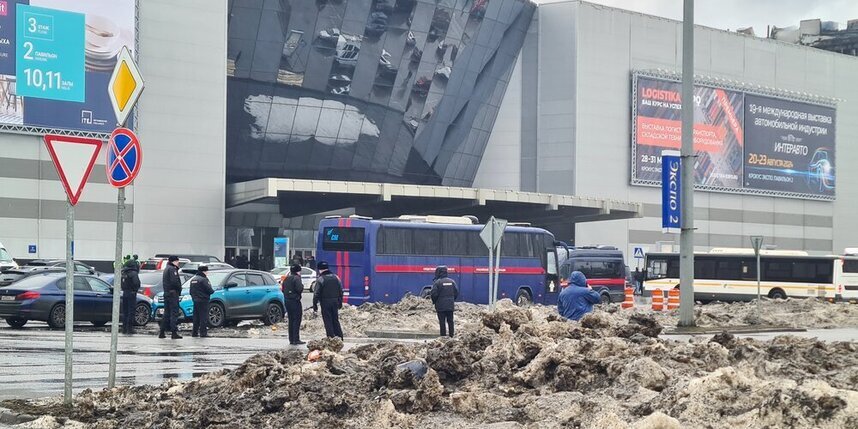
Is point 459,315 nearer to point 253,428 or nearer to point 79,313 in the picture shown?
point 79,313

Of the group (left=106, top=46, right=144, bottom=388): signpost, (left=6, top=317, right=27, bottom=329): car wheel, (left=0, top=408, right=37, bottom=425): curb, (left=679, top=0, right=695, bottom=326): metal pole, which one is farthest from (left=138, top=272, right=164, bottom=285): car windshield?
(left=0, top=408, right=37, bottom=425): curb

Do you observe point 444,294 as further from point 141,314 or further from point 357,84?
point 357,84

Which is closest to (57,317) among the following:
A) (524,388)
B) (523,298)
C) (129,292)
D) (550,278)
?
(129,292)

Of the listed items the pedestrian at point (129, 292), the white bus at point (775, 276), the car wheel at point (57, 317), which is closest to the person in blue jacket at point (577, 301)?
the pedestrian at point (129, 292)

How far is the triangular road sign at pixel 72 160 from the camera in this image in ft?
35.3

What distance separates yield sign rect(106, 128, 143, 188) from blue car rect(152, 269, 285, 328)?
15.7m

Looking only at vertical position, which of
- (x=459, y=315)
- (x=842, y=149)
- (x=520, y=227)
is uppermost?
(x=842, y=149)

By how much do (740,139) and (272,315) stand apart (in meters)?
55.8

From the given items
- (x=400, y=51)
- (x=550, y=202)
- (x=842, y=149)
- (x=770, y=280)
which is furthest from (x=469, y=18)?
(x=842, y=149)

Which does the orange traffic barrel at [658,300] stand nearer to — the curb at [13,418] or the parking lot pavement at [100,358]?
the parking lot pavement at [100,358]

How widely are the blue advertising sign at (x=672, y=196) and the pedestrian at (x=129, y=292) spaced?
1201 cm

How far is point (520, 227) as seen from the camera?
3966 cm

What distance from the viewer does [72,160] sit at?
1082 cm

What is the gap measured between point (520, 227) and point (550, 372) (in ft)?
96.0
